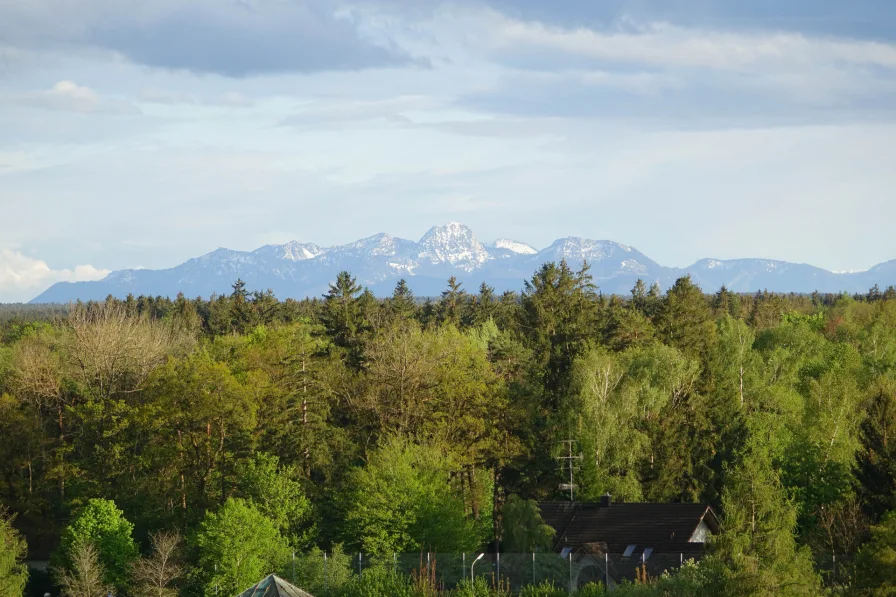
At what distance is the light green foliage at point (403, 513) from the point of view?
49281 millimetres

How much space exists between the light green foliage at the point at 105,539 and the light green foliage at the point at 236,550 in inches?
202

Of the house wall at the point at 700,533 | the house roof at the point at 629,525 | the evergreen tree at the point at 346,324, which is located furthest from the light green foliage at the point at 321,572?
the evergreen tree at the point at 346,324

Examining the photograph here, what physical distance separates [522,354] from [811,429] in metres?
15.6

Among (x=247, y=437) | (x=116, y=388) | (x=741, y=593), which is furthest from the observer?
(x=116, y=388)

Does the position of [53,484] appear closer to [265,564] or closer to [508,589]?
[265,564]

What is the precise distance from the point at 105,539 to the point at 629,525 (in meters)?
23.5

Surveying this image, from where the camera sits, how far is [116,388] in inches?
2500

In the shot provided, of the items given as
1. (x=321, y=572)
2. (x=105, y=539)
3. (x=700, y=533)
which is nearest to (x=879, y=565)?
(x=700, y=533)

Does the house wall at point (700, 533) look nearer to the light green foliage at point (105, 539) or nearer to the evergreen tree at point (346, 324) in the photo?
the light green foliage at point (105, 539)

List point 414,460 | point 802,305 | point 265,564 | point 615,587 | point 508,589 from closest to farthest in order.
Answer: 1. point 615,587
2. point 508,589
3. point 265,564
4. point 414,460
5. point 802,305

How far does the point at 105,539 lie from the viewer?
173ft

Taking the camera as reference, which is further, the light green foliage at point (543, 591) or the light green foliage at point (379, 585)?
the light green foliage at point (379, 585)

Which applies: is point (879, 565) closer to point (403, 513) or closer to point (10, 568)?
point (403, 513)

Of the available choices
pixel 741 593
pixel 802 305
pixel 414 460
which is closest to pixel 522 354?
pixel 414 460
